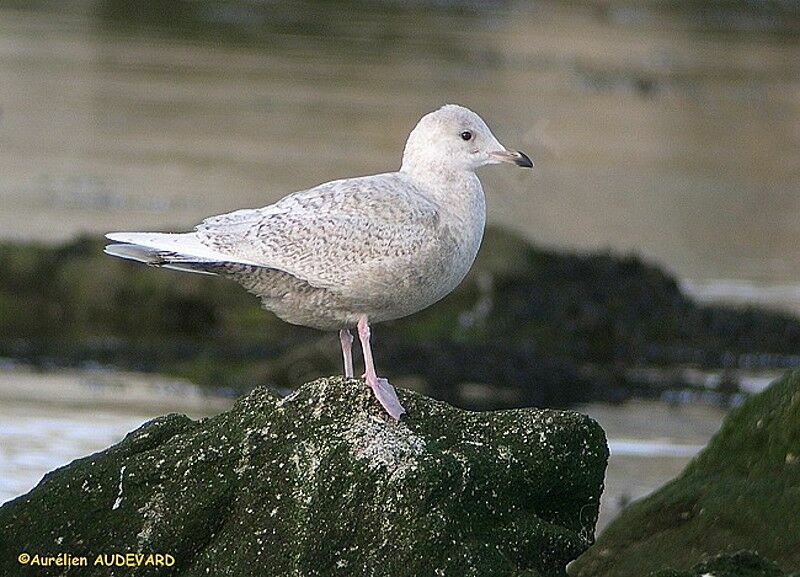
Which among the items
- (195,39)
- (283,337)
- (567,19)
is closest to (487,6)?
(567,19)

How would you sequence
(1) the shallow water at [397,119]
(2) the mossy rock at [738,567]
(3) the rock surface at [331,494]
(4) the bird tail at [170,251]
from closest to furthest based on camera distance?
(2) the mossy rock at [738,567] → (3) the rock surface at [331,494] → (4) the bird tail at [170,251] → (1) the shallow water at [397,119]

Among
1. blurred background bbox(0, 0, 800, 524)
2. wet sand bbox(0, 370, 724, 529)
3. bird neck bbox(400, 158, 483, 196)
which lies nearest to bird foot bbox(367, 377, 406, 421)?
bird neck bbox(400, 158, 483, 196)

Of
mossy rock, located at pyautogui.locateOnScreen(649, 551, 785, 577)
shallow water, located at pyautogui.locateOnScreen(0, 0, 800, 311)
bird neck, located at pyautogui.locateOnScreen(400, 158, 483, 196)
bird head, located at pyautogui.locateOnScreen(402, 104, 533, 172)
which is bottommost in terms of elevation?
shallow water, located at pyautogui.locateOnScreen(0, 0, 800, 311)

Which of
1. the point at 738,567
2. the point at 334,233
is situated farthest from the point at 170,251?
the point at 738,567

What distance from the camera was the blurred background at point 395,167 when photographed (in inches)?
538

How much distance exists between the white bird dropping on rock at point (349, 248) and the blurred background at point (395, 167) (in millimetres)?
3885

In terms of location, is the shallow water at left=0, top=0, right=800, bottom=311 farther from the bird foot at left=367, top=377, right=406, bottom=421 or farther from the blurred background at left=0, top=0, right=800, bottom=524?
the bird foot at left=367, top=377, right=406, bottom=421

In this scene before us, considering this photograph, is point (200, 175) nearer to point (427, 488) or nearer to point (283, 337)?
point (283, 337)

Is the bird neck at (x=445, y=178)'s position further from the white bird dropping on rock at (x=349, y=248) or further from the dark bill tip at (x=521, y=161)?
the dark bill tip at (x=521, y=161)

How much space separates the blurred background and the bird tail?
395cm

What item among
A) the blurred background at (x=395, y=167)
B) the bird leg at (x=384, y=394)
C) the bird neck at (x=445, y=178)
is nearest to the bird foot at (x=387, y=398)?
the bird leg at (x=384, y=394)

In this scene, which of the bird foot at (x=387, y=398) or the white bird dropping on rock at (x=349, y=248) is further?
the white bird dropping on rock at (x=349, y=248)

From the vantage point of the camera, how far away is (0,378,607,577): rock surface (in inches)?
253

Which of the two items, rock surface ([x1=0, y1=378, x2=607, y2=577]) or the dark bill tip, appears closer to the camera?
rock surface ([x1=0, y1=378, x2=607, y2=577])
